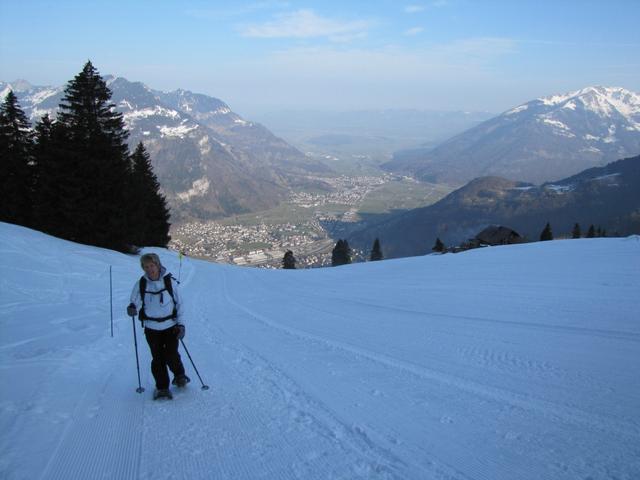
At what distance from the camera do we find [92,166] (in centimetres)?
2603

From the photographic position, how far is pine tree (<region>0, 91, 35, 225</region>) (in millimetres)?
28312

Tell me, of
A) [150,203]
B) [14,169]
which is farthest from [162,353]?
[150,203]

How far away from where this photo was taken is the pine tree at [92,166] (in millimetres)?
25812

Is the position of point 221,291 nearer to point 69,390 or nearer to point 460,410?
point 69,390

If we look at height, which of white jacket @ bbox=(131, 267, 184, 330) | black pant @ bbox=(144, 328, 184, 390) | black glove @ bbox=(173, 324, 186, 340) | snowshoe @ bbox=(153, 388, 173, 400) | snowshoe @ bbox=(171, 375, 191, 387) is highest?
white jacket @ bbox=(131, 267, 184, 330)

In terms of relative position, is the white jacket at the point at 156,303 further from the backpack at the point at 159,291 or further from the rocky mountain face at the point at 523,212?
the rocky mountain face at the point at 523,212

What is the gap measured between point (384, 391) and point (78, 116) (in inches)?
1135

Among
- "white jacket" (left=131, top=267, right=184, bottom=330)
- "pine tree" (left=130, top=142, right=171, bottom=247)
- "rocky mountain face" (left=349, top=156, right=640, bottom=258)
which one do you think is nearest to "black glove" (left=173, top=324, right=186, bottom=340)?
"white jacket" (left=131, top=267, right=184, bottom=330)

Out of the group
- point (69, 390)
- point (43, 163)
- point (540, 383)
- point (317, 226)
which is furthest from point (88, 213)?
point (317, 226)

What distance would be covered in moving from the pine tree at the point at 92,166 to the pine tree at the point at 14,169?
509 centimetres

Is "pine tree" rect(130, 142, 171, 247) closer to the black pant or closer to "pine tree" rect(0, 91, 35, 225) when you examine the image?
"pine tree" rect(0, 91, 35, 225)

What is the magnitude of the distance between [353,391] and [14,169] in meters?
32.5

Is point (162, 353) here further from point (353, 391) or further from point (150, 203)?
point (150, 203)

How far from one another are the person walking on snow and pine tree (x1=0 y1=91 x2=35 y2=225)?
93.7ft
